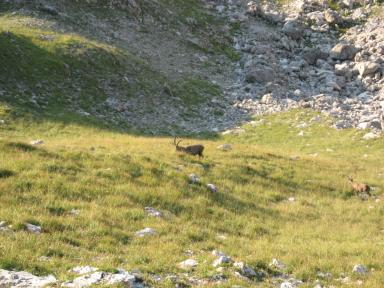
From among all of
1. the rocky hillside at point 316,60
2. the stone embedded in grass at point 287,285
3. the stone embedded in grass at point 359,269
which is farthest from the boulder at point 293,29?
the stone embedded in grass at point 287,285

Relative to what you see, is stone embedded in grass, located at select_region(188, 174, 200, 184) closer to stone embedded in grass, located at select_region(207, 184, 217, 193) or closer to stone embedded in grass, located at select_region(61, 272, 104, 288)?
stone embedded in grass, located at select_region(207, 184, 217, 193)

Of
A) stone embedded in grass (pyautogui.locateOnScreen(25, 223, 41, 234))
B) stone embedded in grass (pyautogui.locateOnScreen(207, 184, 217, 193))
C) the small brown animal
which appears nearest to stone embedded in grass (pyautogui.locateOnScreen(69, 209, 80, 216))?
stone embedded in grass (pyautogui.locateOnScreen(25, 223, 41, 234))

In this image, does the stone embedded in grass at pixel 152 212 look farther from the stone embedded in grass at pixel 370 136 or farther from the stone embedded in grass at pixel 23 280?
the stone embedded in grass at pixel 370 136

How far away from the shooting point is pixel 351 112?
42094mm

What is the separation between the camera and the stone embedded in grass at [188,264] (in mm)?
10797

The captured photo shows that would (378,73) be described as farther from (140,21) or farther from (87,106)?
(87,106)

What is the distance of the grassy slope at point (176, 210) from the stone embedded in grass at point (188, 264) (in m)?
0.20

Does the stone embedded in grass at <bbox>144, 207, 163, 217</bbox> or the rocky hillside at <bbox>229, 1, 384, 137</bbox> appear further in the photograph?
the rocky hillside at <bbox>229, 1, 384, 137</bbox>

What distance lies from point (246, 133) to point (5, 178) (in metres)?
25.9

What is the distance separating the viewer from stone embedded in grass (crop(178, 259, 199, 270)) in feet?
35.4

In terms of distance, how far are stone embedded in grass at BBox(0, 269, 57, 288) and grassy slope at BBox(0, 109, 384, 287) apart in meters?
0.30

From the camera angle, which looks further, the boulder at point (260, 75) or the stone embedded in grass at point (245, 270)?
the boulder at point (260, 75)

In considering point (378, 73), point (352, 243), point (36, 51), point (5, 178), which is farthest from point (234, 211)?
point (378, 73)

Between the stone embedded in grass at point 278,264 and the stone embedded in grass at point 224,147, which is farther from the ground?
the stone embedded in grass at point 224,147
